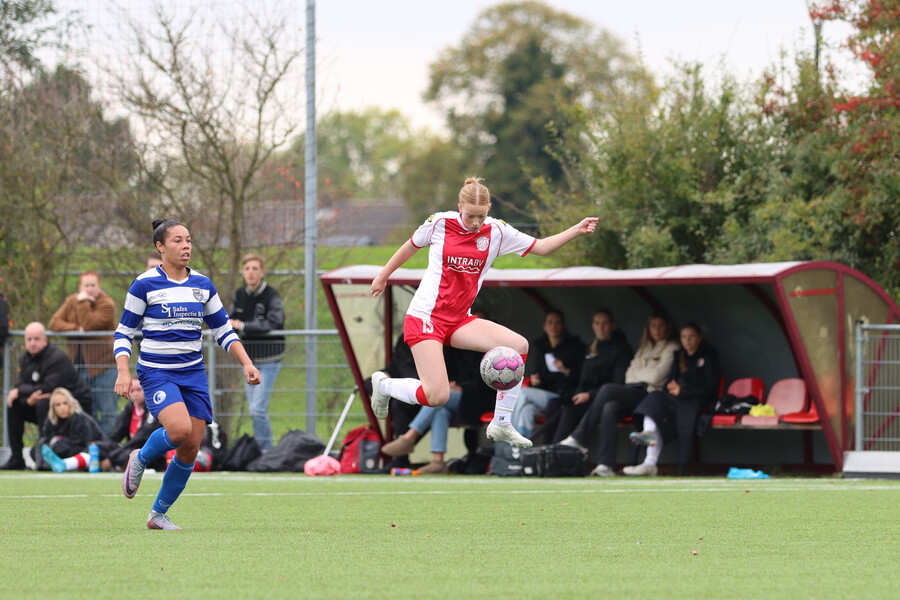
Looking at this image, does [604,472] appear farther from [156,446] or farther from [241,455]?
[156,446]

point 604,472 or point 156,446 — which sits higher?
point 156,446

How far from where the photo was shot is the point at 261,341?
13.3 metres

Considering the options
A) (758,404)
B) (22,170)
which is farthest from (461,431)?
(22,170)

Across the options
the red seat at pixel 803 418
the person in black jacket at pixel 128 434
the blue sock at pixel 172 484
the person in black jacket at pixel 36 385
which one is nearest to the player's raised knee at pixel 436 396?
the blue sock at pixel 172 484

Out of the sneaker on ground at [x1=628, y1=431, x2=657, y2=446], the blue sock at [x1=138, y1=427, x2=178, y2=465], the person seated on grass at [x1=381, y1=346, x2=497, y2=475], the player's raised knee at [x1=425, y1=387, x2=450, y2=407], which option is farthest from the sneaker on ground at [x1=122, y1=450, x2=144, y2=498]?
the sneaker on ground at [x1=628, y1=431, x2=657, y2=446]

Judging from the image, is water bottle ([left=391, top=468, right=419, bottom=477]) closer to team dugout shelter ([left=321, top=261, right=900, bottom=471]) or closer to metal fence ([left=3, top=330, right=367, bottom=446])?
team dugout shelter ([left=321, top=261, right=900, bottom=471])

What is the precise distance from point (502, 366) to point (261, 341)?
20.2ft

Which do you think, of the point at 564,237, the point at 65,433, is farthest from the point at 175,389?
the point at 65,433

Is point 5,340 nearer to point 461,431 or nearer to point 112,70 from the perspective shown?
point 112,70

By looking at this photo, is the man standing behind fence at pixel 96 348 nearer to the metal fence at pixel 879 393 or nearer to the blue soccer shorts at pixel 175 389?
the blue soccer shorts at pixel 175 389

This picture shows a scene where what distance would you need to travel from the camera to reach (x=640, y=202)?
1700 cm

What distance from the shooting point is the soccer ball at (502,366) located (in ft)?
24.9

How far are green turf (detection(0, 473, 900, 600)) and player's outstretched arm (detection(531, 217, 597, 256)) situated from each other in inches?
64.2

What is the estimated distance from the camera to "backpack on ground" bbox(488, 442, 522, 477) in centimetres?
1190
